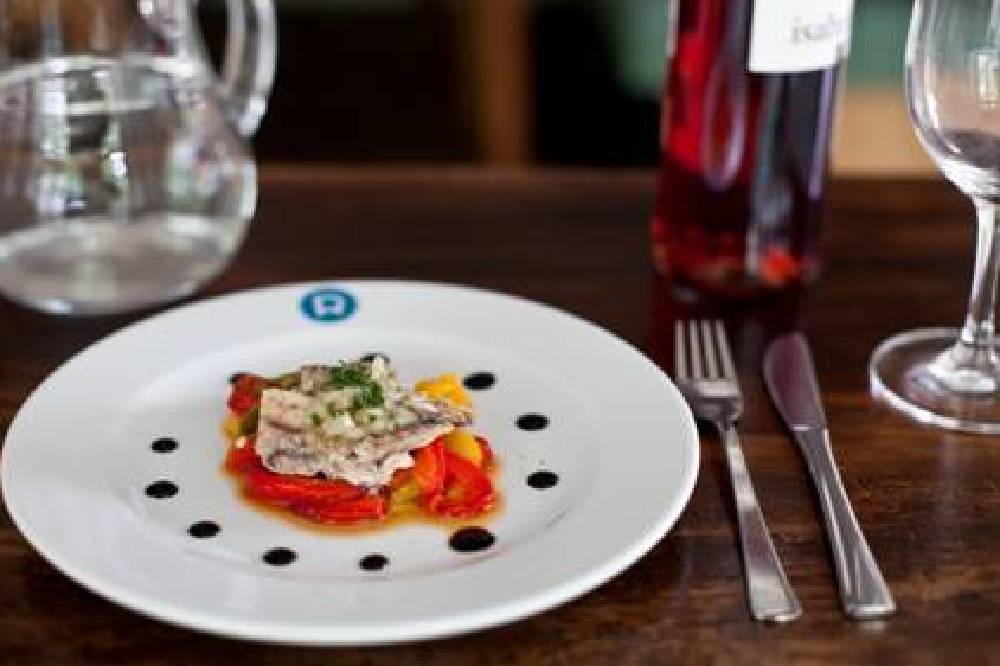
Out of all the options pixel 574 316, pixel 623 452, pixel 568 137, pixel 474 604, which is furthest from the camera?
pixel 568 137

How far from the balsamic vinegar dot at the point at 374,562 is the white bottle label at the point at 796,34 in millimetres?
366

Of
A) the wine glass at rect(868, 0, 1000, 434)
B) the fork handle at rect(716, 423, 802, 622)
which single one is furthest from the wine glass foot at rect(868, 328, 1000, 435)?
the fork handle at rect(716, 423, 802, 622)

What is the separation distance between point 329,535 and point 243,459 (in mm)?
73

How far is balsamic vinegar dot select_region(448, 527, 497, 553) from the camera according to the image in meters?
0.66

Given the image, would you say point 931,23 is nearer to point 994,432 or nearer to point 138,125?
point 994,432

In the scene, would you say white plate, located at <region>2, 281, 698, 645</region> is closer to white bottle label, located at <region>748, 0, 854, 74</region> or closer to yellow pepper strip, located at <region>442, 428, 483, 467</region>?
yellow pepper strip, located at <region>442, 428, 483, 467</region>

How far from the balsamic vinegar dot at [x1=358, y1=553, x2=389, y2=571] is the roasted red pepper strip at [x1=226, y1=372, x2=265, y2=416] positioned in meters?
0.12

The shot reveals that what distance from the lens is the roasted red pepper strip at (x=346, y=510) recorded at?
68cm

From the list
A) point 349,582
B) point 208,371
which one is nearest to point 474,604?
point 349,582

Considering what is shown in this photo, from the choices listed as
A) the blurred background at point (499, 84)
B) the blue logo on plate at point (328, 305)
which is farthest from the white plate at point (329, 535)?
the blurred background at point (499, 84)

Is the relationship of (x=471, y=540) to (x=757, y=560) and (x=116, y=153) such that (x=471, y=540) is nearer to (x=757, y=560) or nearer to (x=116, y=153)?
(x=757, y=560)

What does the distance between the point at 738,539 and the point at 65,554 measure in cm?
28

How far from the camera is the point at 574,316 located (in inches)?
34.0

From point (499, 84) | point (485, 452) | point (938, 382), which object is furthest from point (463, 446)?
point (499, 84)
